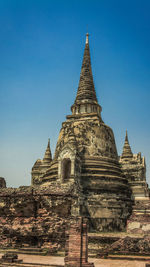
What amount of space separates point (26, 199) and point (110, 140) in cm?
1421

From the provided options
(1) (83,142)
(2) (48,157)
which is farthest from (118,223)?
(2) (48,157)

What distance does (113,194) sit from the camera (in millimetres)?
19875

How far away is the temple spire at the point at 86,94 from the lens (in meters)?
26.7

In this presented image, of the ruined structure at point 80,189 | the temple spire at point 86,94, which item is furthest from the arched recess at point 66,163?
the temple spire at point 86,94

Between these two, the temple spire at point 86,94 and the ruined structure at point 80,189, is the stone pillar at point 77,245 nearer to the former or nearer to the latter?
the ruined structure at point 80,189

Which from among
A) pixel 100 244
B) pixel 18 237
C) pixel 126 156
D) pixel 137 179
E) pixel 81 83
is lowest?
pixel 100 244

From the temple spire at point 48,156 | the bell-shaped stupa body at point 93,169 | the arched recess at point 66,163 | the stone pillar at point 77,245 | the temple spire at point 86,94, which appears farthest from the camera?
the temple spire at point 48,156

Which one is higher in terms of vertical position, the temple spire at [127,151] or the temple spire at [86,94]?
the temple spire at [86,94]

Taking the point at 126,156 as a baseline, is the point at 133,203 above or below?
below

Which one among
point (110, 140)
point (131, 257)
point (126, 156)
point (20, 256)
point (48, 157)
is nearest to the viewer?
point (20, 256)

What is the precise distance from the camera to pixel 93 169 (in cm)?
2091

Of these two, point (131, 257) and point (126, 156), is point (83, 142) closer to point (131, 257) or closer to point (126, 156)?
point (126, 156)

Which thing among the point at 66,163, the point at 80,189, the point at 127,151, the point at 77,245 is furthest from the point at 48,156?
the point at 77,245

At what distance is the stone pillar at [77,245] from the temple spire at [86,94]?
741 inches
